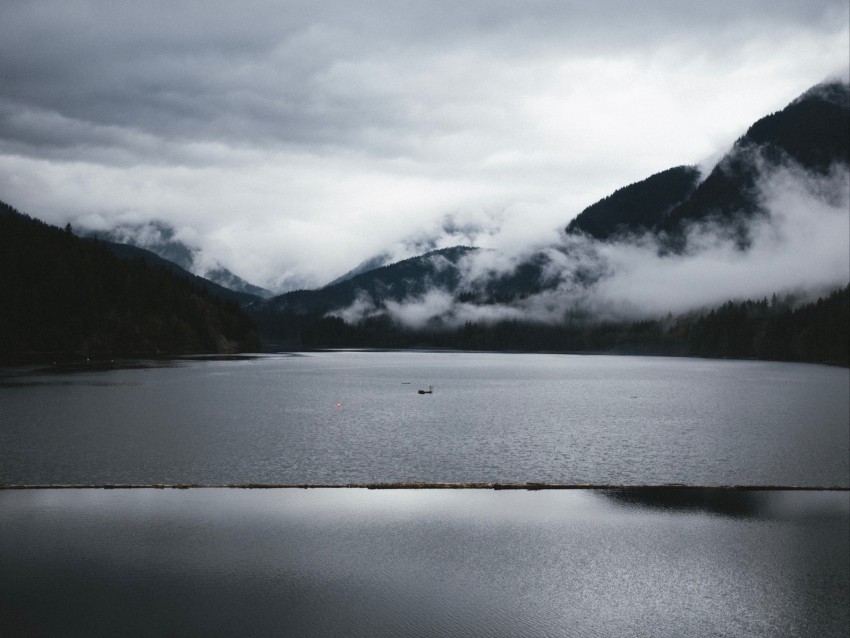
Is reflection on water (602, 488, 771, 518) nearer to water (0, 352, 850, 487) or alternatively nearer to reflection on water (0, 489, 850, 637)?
reflection on water (0, 489, 850, 637)

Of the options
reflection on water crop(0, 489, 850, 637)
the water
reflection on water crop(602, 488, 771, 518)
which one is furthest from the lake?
the water

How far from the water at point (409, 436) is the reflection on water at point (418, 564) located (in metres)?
7.00

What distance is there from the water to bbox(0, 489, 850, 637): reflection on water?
7004 mm

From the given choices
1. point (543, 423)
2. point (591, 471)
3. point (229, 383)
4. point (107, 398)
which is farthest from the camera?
point (229, 383)

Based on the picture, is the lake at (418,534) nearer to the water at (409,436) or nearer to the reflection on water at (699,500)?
the reflection on water at (699,500)

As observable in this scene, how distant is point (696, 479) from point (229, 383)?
305 feet

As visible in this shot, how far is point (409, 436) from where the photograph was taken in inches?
2259

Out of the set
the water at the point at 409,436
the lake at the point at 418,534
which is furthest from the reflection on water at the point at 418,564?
the water at the point at 409,436

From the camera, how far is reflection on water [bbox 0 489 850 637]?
19766mm

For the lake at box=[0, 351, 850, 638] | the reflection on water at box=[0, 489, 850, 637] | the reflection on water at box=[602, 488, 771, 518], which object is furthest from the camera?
the reflection on water at box=[602, 488, 771, 518]

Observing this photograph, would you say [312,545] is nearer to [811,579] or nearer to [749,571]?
[749,571]

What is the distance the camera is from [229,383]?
116875 mm

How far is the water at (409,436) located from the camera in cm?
4119

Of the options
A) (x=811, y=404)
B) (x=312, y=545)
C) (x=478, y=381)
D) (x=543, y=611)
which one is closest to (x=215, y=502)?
(x=312, y=545)
